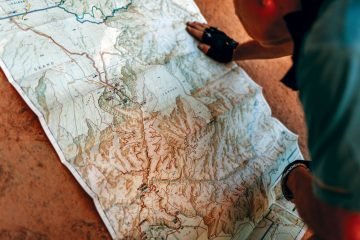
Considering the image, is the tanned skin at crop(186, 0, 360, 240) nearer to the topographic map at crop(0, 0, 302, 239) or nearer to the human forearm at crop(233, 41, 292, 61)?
the topographic map at crop(0, 0, 302, 239)

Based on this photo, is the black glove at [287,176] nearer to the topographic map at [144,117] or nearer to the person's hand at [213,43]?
the topographic map at [144,117]

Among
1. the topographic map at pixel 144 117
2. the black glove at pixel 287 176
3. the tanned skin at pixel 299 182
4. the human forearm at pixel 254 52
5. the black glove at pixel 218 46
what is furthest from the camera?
the black glove at pixel 218 46

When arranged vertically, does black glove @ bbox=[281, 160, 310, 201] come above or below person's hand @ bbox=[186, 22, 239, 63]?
below

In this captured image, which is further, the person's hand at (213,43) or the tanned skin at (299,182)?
the person's hand at (213,43)

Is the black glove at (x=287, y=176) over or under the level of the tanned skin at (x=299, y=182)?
under

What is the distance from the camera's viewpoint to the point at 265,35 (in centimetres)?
77

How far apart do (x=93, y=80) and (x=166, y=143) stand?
0.83ft

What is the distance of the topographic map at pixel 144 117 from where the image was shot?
87 cm

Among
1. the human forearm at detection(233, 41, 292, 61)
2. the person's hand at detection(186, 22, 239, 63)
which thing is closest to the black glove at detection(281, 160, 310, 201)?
the human forearm at detection(233, 41, 292, 61)

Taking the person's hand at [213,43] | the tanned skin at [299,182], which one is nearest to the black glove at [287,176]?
the tanned skin at [299,182]

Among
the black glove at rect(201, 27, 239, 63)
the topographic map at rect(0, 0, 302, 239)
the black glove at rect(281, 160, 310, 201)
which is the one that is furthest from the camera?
the black glove at rect(201, 27, 239, 63)

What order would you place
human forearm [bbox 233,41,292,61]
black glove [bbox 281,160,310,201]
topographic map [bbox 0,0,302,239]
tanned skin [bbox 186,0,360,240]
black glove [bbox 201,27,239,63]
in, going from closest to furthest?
tanned skin [bbox 186,0,360,240] < topographic map [bbox 0,0,302,239] < black glove [bbox 281,160,310,201] < human forearm [bbox 233,41,292,61] < black glove [bbox 201,27,239,63]

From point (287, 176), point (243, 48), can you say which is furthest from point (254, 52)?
point (287, 176)

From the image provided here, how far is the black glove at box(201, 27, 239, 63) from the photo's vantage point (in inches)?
48.4
